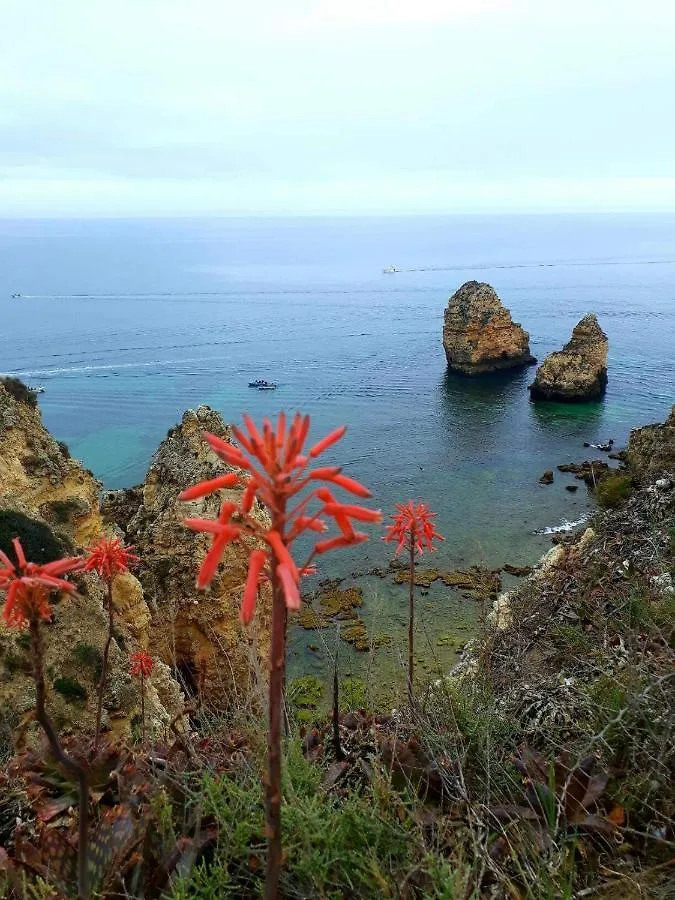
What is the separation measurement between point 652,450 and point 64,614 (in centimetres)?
3104

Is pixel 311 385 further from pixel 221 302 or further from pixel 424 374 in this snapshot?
pixel 221 302

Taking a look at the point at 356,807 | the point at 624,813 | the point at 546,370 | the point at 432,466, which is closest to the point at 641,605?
Result: the point at 624,813

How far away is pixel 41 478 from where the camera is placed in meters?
14.6

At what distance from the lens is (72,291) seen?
5413 inches

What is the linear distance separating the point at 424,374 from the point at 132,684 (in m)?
64.1

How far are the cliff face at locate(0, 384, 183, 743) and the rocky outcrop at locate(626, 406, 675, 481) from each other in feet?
70.7

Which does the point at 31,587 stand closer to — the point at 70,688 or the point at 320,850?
the point at 320,850

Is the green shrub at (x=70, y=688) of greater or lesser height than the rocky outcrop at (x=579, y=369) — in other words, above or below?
below

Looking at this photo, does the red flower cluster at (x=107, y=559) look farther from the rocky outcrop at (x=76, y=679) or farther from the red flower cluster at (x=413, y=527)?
the rocky outcrop at (x=76, y=679)

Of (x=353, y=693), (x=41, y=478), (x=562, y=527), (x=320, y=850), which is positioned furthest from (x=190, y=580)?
(x=562, y=527)

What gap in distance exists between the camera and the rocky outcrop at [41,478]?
14133 millimetres

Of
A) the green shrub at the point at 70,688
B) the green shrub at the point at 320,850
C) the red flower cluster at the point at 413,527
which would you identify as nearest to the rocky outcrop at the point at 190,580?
the green shrub at the point at 70,688

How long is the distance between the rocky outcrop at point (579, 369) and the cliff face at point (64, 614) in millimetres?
53153

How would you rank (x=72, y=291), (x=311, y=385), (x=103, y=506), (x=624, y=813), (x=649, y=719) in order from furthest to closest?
(x=72, y=291) < (x=311, y=385) < (x=103, y=506) < (x=649, y=719) < (x=624, y=813)
